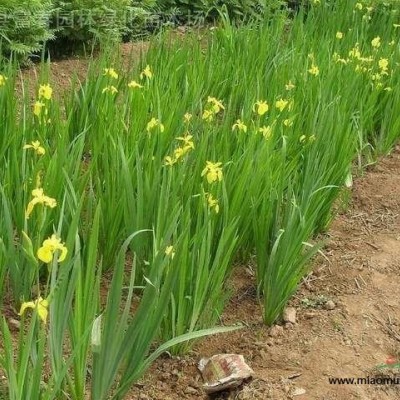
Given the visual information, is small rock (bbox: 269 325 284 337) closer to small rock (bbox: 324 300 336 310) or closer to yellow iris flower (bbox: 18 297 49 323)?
small rock (bbox: 324 300 336 310)

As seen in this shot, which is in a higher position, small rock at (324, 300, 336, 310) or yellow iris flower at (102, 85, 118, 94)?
yellow iris flower at (102, 85, 118, 94)

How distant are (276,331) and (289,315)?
93 mm

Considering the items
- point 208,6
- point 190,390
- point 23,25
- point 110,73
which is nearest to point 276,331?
point 190,390

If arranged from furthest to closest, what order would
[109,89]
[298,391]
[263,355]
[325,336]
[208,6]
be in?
[208,6] < [109,89] < [325,336] < [263,355] < [298,391]

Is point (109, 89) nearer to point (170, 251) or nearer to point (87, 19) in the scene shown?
point (170, 251)

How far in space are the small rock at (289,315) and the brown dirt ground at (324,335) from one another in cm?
2

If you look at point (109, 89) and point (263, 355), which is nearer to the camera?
point (263, 355)

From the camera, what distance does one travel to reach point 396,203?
9.28 ft

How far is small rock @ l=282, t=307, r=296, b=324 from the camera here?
6.45ft

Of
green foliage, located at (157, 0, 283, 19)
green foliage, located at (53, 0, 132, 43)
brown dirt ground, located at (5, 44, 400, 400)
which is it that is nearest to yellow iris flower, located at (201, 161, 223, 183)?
brown dirt ground, located at (5, 44, 400, 400)

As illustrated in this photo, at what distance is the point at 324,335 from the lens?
1908 millimetres

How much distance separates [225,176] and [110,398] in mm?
760

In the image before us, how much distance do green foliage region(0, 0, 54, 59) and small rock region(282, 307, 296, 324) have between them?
82.6 inches

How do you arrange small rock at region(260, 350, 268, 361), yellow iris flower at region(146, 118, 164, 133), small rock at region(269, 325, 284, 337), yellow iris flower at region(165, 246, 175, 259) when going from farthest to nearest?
yellow iris flower at region(146, 118, 164, 133) → small rock at region(269, 325, 284, 337) → small rock at region(260, 350, 268, 361) → yellow iris flower at region(165, 246, 175, 259)
